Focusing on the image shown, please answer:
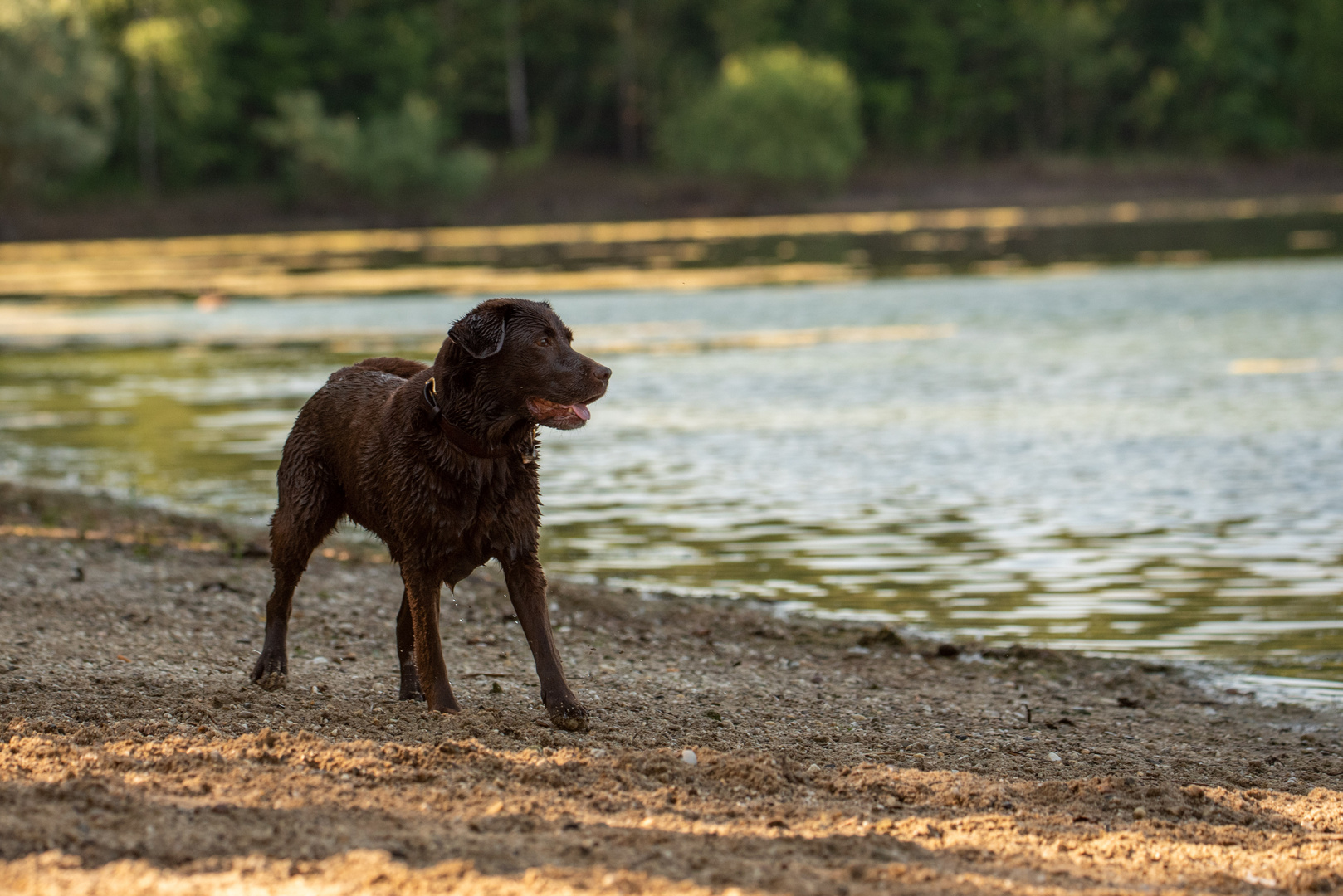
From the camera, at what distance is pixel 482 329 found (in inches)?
259

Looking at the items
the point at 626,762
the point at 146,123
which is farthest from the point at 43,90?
the point at 626,762

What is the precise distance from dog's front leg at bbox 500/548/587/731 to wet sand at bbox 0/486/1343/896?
0.13m

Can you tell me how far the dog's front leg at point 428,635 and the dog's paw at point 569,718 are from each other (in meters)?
0.43

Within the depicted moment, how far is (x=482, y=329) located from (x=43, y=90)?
A: 62.6m

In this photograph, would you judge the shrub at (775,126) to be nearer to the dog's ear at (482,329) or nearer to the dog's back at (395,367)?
the dog's back at (395,367)

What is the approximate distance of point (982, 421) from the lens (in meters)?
17.7

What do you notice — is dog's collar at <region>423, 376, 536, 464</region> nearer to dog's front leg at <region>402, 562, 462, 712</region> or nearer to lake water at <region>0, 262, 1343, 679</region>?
dog's front leg at <region>402, 562, 462, 712</region>

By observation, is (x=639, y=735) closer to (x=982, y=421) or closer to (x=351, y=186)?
(x=982, y=421)

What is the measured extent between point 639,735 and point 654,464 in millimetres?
9006

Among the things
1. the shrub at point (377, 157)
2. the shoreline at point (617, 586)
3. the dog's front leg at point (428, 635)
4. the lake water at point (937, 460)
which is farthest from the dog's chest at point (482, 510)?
the shrub at point (377, 157)

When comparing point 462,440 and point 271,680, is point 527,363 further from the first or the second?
point 271,680

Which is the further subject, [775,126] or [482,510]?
[775,126]

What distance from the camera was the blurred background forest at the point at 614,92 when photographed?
72.3 meters

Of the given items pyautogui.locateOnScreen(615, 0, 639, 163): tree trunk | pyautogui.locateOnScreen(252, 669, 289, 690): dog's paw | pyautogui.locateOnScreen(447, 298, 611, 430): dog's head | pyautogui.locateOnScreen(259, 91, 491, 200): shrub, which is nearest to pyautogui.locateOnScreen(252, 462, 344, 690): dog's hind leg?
pyautogui.locateOnScreen(252, 669, 289, 690): dog's paw
